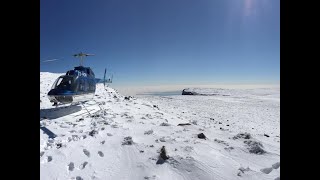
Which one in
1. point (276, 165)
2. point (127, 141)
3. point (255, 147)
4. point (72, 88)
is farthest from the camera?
point (72, 88)

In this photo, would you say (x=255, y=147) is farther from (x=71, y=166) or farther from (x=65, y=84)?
(x=65, y=84)

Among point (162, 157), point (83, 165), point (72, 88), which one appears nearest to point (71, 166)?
point (83, 165)

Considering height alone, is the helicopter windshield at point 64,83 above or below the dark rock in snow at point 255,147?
above

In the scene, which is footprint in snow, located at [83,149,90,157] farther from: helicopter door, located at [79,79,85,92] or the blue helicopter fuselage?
helicopter door, located at [79,79,85,92]

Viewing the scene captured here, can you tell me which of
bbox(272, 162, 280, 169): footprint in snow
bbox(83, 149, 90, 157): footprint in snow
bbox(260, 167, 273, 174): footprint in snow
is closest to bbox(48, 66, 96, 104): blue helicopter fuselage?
bbox(83, 149, 90, 157): footprint in snow

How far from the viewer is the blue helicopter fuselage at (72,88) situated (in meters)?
12.6

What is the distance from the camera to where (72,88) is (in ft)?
43.8

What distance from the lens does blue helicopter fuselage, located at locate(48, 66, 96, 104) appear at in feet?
41.2

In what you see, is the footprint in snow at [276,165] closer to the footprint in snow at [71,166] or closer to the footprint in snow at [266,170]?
the footprint in snow at [266,170]

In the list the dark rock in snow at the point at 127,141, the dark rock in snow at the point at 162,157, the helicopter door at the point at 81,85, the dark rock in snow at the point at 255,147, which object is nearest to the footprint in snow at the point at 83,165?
the dark rock in snow at the point at 127,141
